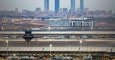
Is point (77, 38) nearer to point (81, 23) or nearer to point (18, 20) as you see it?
point (81, 23)

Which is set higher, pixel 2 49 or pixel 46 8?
pixel 46 8

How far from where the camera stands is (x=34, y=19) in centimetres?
981

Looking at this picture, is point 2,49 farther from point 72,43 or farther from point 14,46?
point 72,43

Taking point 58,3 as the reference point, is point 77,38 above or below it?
below

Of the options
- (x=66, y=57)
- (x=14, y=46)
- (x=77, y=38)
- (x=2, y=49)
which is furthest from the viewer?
(x=77, y=38)

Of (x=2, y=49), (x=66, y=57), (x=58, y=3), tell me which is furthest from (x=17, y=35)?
(x=66, y=57)

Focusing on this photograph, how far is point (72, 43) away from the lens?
7.99m

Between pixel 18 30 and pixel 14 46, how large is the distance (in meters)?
1.99

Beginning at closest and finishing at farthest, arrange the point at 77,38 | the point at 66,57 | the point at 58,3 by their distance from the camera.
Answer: the point at 66,57 → the point at 77,38 → the point at 58,3

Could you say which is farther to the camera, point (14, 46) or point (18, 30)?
point (18, 30)

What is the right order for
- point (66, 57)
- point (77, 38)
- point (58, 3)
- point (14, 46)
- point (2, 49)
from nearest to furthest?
point (66, 57)
point (2, 49)
point (14, 46)
point (77, 38)
point (58, 3)

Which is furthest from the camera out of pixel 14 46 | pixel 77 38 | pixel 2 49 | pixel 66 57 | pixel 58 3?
pixel 58 3

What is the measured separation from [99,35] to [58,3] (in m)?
1.37

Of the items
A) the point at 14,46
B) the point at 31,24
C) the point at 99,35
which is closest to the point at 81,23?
the point at 99,35
